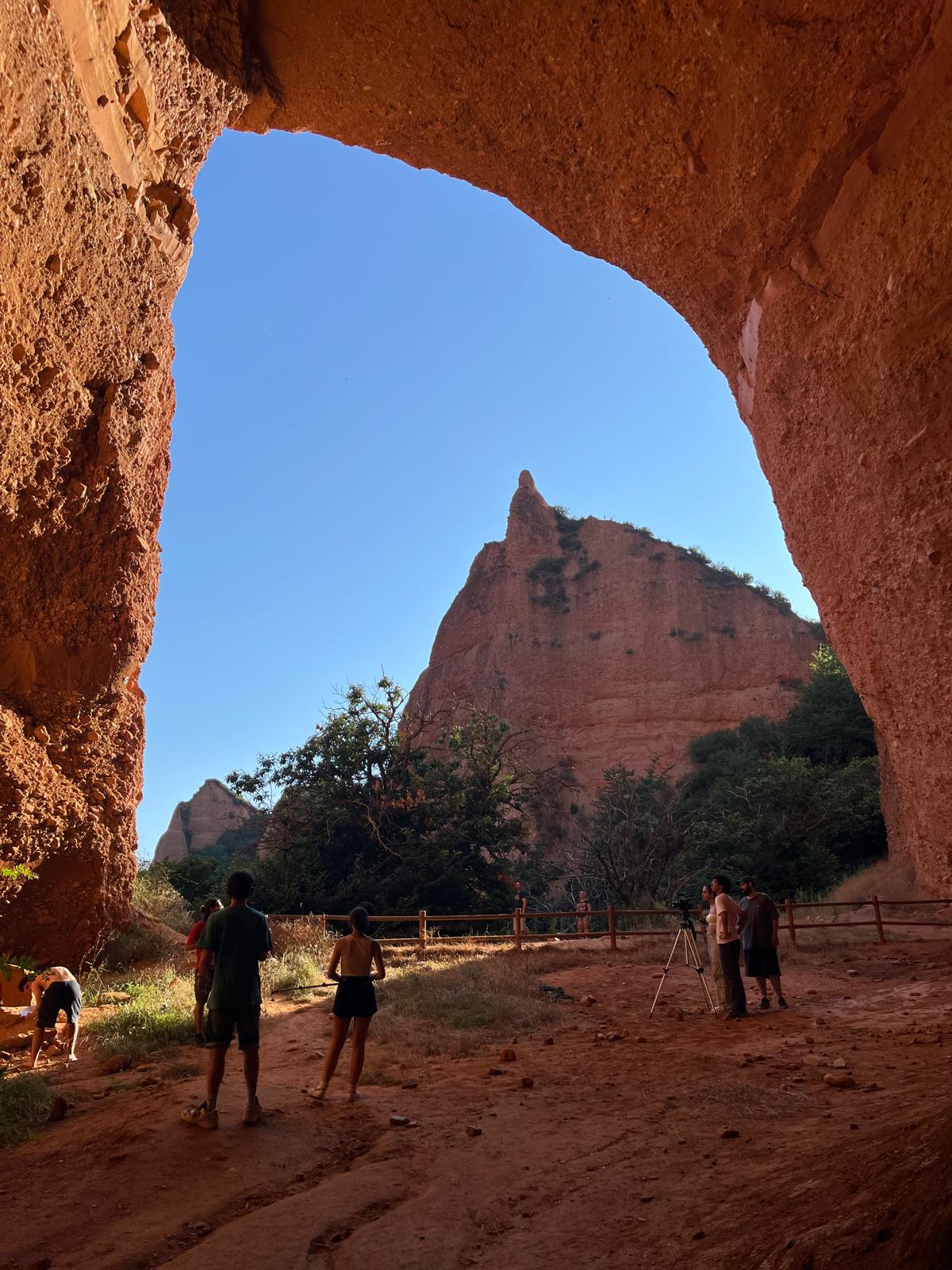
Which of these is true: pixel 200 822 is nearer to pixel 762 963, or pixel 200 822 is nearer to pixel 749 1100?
pixel 762 963

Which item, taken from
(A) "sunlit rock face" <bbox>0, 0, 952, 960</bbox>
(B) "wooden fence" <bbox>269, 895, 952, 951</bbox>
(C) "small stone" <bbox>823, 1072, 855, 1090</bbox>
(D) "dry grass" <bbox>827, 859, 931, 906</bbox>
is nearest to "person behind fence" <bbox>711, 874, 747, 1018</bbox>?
(A) "sunlit rock face" <bbox>0, 0, 952, 960</bbox>

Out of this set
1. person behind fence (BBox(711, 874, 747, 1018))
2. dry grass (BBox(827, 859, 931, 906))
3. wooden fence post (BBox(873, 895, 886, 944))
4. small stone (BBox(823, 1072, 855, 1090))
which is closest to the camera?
small stone (BBox(823, 1072, 855, 1090))

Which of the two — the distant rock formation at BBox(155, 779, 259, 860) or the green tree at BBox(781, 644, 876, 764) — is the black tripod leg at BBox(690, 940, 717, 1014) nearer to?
the green tree at BBox(781, 644, 876, 764)

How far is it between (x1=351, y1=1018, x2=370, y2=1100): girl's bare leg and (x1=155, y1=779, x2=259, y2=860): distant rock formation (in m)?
53.7

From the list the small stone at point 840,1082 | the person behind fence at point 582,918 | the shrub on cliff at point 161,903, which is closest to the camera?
the small stone at point 840,1082

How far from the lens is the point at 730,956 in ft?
26.7

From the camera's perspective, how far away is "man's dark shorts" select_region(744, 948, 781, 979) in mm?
8680

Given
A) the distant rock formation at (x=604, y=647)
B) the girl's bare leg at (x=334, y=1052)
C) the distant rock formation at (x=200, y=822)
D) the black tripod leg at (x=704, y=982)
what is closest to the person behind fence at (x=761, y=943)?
the black tripod leg at (x=704, y=982)

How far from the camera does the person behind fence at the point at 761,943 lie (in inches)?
342

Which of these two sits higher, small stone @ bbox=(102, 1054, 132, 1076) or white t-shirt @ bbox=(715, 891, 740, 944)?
white t-shirt @ bbox=(715, 891, 740, 944)

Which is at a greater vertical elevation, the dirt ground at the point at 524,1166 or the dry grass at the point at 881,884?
the dirt ground at the point at 524,1166

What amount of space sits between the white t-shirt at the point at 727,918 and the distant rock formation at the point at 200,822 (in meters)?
52.2

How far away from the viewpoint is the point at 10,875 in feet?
23.5

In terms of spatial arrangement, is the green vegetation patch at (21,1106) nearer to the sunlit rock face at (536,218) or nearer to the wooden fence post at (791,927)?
the sunlit rock face at (536,218)
